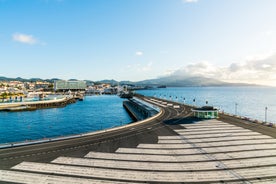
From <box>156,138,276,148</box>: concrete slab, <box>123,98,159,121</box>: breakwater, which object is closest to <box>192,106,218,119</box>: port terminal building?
<box>156,138,276,148</box>: concrete slab

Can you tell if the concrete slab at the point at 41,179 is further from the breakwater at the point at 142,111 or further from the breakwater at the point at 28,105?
the breakwater at the point at 28,105

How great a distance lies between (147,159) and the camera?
75.6 ft

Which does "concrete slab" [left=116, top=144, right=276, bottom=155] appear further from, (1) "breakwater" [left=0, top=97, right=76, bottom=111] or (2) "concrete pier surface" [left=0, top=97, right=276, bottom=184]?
(1) "breakwater" [left=0, top=97, right=76, bottom=111]

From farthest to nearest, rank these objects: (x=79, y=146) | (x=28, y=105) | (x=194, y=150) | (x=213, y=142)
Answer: (x=28, y=105) → (x=213, y=142) → (x=79, y=146) → (x=194, y=150)

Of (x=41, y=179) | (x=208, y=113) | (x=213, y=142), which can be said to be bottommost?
(x=41, y=179)

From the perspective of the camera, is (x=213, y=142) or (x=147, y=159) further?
(x=213, y=142)

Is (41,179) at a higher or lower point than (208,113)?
lower

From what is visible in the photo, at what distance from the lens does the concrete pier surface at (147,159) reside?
19.0 m

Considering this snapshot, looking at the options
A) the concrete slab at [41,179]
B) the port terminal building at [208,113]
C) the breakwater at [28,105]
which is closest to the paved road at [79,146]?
the concrete slab at [41,179]

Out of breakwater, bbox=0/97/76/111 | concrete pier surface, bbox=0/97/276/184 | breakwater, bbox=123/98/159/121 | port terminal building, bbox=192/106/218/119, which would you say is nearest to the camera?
concrete pier surface, bbox=0/97/276/184

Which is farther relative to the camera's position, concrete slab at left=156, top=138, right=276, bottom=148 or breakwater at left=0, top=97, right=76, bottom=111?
breakwater at left=0, top=97, right=76, bottom=111

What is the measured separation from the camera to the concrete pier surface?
19.0m

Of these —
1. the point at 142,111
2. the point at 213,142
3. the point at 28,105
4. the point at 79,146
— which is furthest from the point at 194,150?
the point at 28,105

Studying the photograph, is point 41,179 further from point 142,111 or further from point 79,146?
point 142,111
